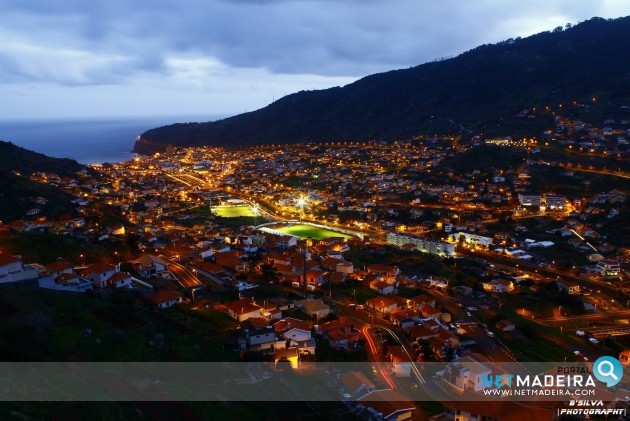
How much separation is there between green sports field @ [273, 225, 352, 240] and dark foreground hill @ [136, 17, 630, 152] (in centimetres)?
5161

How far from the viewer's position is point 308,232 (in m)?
51.2

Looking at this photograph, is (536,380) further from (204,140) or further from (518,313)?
(204,140)

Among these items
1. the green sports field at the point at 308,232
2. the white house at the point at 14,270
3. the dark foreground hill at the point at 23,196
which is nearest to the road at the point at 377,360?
the white house at the point at 14,270

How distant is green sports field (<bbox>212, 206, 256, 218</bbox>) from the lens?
196 feet

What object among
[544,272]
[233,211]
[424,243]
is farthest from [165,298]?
[233,211]

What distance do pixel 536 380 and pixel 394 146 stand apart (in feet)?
289

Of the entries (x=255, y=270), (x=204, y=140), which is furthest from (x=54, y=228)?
(x=204, y=140)

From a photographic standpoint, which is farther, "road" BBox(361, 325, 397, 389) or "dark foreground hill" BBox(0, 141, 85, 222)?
"dark foreground hill" BBox(0, 141, 85, 222)

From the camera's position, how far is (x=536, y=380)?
17.3 metres

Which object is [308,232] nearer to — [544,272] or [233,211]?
[233,211]

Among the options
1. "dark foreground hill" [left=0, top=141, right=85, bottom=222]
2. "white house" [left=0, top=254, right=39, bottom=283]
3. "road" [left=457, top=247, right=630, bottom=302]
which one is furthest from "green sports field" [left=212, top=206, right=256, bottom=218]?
"white house" [left=0, top=254, right=39, bottom=283]

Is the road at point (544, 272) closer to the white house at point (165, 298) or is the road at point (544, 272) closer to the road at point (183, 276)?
the road at point (183, 276)

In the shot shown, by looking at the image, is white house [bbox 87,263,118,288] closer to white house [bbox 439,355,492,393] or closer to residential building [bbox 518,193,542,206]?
white house [bbox 439,355,492,393]

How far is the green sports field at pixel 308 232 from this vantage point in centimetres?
4953
